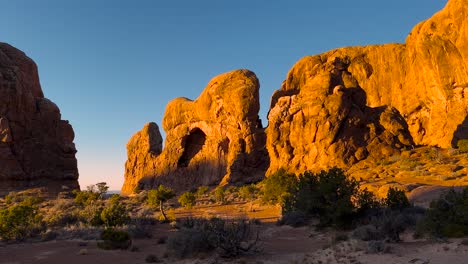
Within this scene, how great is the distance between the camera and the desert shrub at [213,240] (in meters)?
13.3

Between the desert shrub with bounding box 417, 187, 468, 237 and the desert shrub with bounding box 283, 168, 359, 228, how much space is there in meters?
5.26

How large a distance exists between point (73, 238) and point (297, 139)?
30.6m

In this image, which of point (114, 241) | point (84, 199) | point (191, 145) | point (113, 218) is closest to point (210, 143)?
point (191, 145)

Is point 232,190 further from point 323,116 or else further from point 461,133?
point 461,133

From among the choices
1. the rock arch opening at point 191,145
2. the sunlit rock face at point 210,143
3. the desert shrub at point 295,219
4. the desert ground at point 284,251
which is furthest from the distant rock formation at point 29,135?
the desert shrub at point 295,219

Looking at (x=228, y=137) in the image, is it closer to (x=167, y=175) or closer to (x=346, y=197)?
(x=167, y=175)

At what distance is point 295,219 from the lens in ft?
74.3

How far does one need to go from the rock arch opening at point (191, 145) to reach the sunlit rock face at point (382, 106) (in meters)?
19.4

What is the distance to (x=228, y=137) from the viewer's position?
2427 inches

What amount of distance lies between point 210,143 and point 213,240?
170ft

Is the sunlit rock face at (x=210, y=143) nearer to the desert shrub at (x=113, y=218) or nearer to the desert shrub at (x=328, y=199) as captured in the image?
the desert shrub at (x=113, y=218)

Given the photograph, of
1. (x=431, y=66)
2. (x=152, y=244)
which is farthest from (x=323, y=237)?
(x=431, y=66)

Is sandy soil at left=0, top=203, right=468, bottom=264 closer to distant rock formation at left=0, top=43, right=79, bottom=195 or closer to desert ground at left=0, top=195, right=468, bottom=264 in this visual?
desert ground at left=0, top=195, right=468, bottom=264

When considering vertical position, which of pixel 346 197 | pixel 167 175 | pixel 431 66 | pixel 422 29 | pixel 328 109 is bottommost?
pixel 346 197
